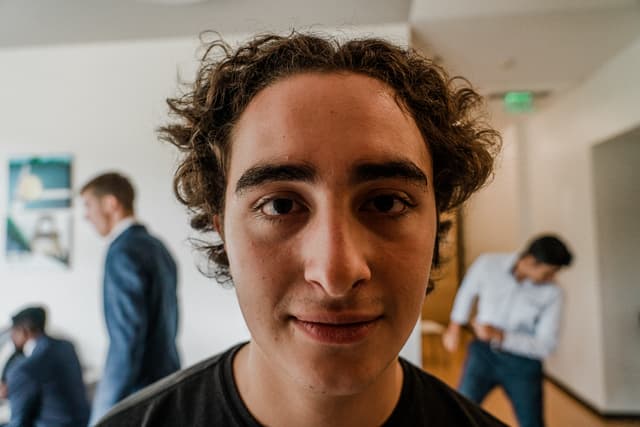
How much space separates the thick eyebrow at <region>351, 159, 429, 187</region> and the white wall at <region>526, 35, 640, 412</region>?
2.57 meters

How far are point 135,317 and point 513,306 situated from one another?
1968 millimetres

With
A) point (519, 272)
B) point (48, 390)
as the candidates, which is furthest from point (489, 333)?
point (48, 390)

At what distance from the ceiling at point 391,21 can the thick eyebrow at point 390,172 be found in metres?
1.39

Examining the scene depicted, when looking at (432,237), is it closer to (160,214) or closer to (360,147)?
(360,147)

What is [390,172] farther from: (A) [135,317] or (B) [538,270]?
(B) [538,270]

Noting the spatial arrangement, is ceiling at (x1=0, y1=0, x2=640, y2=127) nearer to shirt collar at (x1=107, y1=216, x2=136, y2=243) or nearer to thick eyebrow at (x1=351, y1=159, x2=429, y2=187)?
shirt collar at (x1=107, y1=216, x2=136, y2=243)

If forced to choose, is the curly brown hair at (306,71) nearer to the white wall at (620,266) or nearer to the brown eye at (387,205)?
the brown eye at (387,205)

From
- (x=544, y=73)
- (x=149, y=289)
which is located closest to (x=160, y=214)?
(x=149, y=289)

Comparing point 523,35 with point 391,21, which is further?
point 523,35

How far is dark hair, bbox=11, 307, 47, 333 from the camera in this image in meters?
2.06

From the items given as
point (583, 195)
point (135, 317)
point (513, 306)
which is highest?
point (583, 195)

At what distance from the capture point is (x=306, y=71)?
65 cm

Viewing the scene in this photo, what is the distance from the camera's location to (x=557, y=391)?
3.46 meters

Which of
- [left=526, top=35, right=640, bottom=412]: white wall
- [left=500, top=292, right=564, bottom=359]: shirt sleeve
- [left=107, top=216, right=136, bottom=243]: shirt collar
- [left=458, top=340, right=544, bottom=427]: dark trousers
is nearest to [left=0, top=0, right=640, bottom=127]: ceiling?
[left=526, top=35, right=640, bottom=412]: white wall
